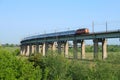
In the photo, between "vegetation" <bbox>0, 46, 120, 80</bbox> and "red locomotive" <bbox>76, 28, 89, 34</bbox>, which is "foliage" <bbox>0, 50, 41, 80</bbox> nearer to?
"vegetation" <bbox>0, 46, 120, 80</bbox>

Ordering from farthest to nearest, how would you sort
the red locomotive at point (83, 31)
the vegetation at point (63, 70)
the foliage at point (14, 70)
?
the red locomotive at point (83, 31)
the vegetation at point (63, 70)
the foliage at point (14, 70)

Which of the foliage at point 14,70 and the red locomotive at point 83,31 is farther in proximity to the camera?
the red locomotive at point 83,31

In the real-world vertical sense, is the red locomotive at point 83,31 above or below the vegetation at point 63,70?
above

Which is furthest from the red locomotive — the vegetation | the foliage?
the foliage

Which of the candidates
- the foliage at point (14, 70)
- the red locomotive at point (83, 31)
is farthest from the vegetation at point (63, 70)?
the red locomotive at point (83, 31)

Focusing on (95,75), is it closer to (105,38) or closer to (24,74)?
(24,74)

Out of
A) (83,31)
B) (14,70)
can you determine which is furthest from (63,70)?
(83,31)

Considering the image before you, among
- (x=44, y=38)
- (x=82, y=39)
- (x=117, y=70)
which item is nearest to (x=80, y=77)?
(x=117, y=70)

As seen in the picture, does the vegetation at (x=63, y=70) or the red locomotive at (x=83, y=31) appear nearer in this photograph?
the vegetation at (x=63, y=70)

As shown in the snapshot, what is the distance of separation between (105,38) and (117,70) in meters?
51.0

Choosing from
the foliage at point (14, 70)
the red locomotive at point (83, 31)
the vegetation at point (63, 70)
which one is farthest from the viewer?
the red locomotive at point (83, 31)

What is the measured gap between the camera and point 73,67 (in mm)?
46562

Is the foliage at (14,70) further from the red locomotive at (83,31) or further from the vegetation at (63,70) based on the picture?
the red locomotive at (83,31)

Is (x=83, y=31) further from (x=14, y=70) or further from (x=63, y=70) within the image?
(x=14, y=70)
